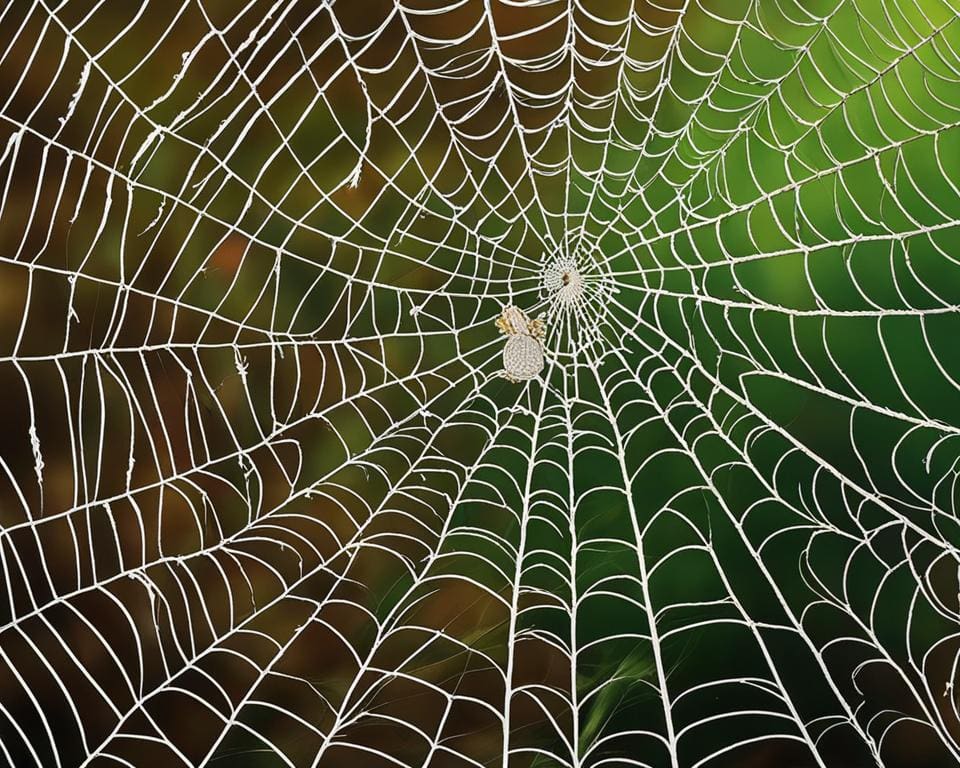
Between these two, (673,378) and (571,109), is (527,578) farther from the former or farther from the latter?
(571,109)

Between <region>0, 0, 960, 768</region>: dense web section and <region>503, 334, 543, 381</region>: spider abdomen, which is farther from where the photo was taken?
<region>503, 334, 543, 381</region>: spider abdomen

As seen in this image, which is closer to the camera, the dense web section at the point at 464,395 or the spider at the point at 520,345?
the dense web section at the point at 464,395

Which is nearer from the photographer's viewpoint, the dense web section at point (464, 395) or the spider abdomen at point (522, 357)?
the dense web section at point (464, 395)

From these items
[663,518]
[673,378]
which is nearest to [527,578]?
[663,518]
